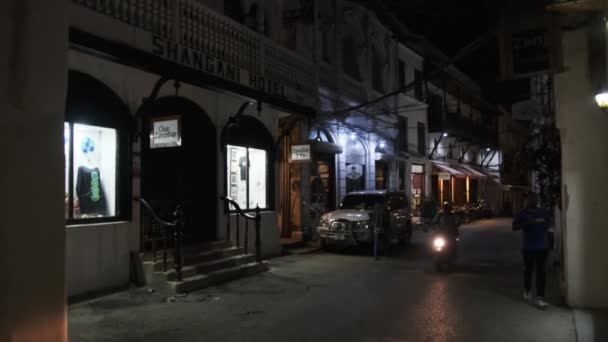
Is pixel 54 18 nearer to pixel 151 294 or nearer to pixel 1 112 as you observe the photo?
pixel 1 112

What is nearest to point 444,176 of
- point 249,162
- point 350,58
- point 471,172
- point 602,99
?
point 471,172

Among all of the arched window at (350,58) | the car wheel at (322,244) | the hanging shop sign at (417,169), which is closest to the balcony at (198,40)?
the car wheel at (322,244)

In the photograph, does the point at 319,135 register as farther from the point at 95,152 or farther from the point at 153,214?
the point at 95,152

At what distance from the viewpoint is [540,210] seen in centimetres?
846

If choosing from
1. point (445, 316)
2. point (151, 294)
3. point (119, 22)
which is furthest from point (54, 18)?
point (445, 316)

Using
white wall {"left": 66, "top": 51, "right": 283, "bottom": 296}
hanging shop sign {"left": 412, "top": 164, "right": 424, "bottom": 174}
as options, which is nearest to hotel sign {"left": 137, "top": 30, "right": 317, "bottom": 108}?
white wall {"left": 66, "top": 51, "right": 283, "bottom": 296}

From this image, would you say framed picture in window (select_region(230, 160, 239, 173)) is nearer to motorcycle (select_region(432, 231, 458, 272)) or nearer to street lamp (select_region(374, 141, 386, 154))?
motorcycle (select_region(432, 231, 458, 272))

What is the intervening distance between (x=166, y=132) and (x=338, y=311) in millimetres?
5061

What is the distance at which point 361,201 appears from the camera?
1664cm

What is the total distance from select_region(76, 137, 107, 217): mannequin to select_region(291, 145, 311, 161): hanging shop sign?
723 cm

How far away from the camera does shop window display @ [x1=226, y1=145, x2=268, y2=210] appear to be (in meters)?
13.6

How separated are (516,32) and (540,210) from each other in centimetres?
316

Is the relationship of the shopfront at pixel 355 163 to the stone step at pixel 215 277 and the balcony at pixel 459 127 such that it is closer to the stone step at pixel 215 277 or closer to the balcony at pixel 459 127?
the stone step at pixel 215 277

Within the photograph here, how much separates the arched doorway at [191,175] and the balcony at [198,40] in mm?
1397
